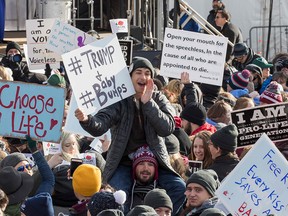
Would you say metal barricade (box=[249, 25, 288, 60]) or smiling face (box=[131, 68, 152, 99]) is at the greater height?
smiling face (box=[131, 68, 152, 99])

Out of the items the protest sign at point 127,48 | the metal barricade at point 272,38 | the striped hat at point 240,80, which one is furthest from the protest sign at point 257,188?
the metal barricade at point 272,38

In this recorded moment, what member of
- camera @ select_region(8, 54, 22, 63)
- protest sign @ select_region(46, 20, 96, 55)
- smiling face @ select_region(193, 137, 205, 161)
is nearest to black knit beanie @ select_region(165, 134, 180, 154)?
smiling face @ select_region(193, 137, 205, 161)

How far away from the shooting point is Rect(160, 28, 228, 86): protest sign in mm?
12648

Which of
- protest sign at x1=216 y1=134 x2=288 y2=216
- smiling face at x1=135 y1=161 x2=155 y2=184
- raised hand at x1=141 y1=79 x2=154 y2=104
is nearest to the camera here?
protest sign at x1=216 y1=134 x2=288 y2=216

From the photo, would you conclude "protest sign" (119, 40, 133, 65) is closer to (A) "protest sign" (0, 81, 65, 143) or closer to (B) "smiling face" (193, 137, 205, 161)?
(B) "smiling face" (193, 137, 205, 161)

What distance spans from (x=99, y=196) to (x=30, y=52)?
7614 millimetres

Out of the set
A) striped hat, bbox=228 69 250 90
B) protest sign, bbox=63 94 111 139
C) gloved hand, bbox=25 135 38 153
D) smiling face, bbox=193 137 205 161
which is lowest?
striped hat, bbox=228 69 250 90

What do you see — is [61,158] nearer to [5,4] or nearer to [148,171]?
[148,171]

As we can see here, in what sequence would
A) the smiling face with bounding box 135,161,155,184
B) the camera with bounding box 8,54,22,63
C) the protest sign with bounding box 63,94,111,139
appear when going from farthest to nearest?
1. the camera with bounding box 8,54,22,63
2. the protest sign with bounding box 63,94,111,139
3. the smiling face with bounding box 135,161,155,184

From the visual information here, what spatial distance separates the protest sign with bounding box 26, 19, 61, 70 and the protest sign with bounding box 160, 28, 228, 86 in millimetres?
2142

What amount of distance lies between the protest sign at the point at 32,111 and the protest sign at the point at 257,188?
1858 millimetres

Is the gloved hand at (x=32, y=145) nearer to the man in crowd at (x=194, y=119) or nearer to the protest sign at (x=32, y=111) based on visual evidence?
the protest sign at (x=32, y=111)

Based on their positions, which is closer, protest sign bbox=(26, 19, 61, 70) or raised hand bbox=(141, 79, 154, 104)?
raised hand bbox=(141, 79, 154, 104)

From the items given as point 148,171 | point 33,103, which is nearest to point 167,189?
→ point 148,171
